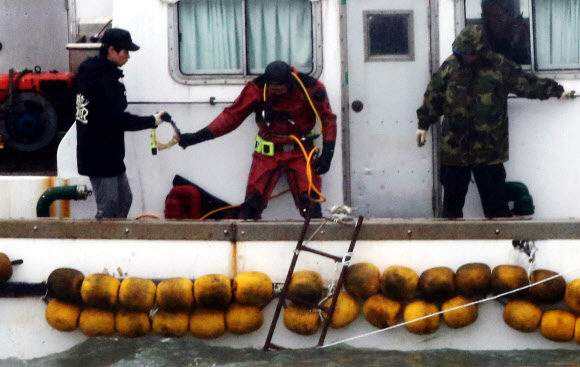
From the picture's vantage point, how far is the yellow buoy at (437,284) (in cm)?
606

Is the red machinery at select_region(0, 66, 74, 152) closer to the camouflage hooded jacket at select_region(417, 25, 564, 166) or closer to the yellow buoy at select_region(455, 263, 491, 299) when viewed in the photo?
the camouflage hooded jacket at select_region(417, 25, 564, 166)

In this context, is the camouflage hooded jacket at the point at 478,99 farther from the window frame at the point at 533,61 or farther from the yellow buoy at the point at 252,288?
the yellow buoy at the point at 252,288

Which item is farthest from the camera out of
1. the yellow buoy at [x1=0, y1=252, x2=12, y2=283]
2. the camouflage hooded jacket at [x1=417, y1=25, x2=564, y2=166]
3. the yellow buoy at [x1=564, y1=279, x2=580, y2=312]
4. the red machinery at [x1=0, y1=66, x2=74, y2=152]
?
the red machinery at [x1=0, y1=66, x2=74, y2=152]

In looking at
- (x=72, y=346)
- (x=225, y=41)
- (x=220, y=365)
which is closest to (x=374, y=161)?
(x=225, y=41)

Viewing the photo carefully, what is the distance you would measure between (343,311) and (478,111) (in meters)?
1.89

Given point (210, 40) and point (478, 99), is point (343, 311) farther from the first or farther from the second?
point (210, 40)

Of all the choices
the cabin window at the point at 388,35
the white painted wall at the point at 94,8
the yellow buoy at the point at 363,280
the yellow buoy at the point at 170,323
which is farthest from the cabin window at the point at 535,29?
the white painted wall at the point at 94,8

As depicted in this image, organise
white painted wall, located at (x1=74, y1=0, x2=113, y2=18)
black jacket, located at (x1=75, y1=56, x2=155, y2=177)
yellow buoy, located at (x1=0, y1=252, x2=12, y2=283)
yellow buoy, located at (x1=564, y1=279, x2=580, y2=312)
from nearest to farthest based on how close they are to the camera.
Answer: yellow buoy, located at (x1=564, y1=279, x2=580, y2=312), yellow buoy, located at (x1=0, y1=252, x2=12, y2=283), black jacket, located at (x1=75, y1=56, x2=155, y2=177), white painted wall, located at (x1=74, y1=0, x2=113, y2=18)

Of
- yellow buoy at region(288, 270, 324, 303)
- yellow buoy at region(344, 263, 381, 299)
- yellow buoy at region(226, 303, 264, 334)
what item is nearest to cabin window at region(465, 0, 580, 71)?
yellow buoy at region(344, 263, 381, 299)

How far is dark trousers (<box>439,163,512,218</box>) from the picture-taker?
7.09 meters

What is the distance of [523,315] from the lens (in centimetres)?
606

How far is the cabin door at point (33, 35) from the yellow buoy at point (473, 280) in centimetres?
693

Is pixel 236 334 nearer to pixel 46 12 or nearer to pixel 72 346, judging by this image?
pixel 72 346

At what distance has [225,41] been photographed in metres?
7.39
